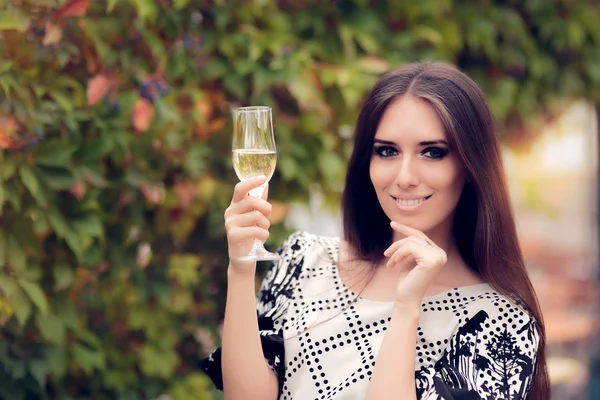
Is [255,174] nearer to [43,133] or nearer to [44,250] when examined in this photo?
[43,133]

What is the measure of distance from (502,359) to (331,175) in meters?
1.17

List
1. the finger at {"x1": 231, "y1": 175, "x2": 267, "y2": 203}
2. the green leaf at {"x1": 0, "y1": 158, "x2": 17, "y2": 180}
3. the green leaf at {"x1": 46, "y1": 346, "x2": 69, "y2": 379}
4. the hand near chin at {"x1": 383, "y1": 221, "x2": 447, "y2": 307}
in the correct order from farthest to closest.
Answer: the green leaf at {"x1": 46, "y1": 346, "x2": 69, "y2": 379}
the green leaf at {"x1": 0, "y1": 158, "x2": 17, "y2": 180}
the hand near chin at {"x1": 383, "y1": 221, "x2": 447, "y2": 307}
the finger at {"x1": 231, "y1": 175, "x2": 267, "y2": 203}

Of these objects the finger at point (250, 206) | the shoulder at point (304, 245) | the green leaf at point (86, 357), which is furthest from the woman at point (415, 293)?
the green leaf at point (86, 357)

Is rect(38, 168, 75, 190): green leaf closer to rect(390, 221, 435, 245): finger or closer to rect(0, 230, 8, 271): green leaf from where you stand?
rect(0, 230, 8, 271): green leaf

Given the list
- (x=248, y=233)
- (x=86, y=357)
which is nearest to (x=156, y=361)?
(x=86, y=357)

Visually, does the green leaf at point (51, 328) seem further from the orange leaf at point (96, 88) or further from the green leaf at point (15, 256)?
the orange leaf at point (96, 88)

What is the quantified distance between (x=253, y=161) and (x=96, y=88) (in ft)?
2.68

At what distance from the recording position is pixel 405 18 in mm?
3373

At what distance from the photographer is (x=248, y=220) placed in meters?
1.90

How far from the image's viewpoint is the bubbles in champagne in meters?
1.88

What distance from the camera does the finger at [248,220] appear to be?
1.90 meters

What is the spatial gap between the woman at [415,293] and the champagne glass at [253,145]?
1.5 inches

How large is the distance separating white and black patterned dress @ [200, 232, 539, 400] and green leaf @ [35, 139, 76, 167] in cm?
70

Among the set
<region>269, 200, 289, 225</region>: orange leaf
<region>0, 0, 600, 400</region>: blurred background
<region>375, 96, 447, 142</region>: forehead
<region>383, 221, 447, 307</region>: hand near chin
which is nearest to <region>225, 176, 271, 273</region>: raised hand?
<region>383, 221, 447, 307</region>: hand near chin
